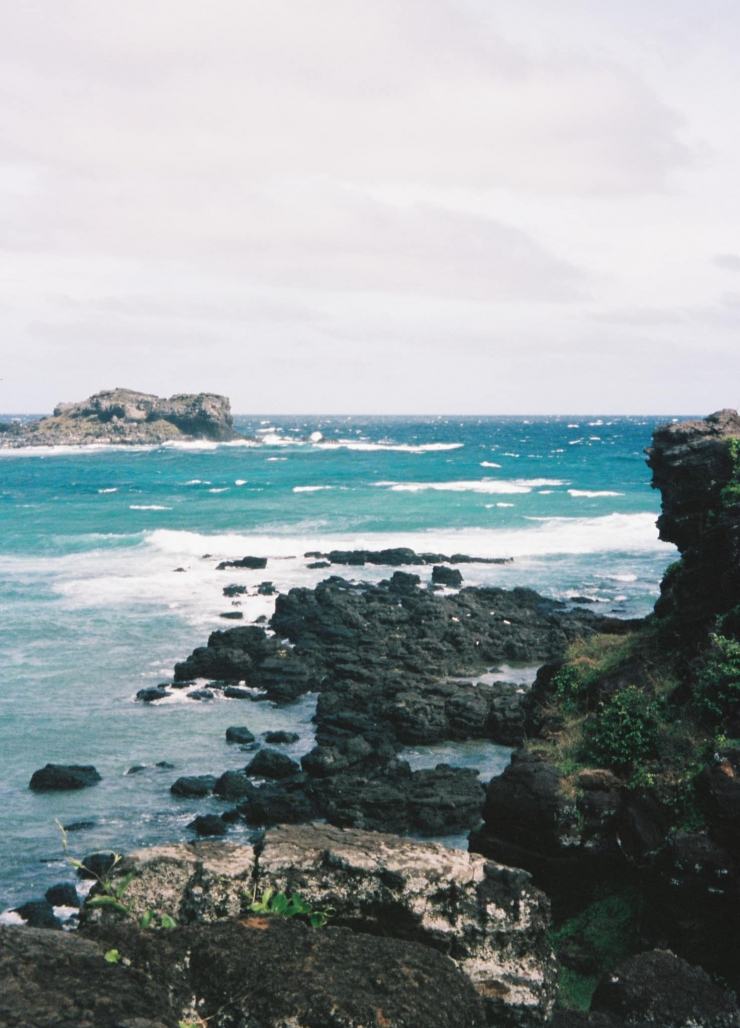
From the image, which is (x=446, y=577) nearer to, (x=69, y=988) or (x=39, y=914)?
(x=39, y=914)

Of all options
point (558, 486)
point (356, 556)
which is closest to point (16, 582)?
point (356, 556)

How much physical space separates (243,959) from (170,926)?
2.04 ft

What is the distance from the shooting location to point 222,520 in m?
63.1

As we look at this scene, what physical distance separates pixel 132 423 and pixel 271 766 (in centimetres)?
14645

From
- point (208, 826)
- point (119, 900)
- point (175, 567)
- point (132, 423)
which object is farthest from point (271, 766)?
point (132, 423)

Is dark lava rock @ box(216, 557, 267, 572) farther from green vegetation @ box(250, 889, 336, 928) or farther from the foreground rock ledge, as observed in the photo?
green vegetation @ box(250, 889, 336, 928)

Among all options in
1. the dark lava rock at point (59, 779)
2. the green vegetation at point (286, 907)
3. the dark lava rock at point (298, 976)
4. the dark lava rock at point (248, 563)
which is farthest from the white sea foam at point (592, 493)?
the dark lava rock at point (298, 976)

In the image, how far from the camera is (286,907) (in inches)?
229

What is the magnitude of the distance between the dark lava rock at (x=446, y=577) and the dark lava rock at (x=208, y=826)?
2494 cm

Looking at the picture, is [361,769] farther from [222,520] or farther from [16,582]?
[222,520]

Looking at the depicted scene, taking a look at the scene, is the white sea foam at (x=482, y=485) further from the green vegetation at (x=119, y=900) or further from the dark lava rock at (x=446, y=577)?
the green vegetation at (x=119, y=900)

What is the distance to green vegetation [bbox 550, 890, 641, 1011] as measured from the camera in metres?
11.4

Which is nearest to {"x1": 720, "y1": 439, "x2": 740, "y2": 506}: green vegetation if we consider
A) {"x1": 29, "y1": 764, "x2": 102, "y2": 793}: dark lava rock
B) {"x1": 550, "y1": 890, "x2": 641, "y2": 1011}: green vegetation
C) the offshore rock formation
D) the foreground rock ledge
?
{"x1": 550, "y1": 890, "x2": 641, "y2": 1011}: green vegetation

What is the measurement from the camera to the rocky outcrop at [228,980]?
4301mm
